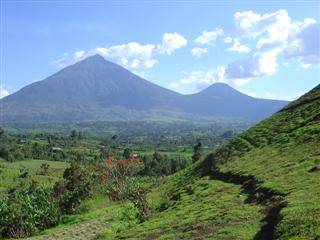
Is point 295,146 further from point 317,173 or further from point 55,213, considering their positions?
point 55,213

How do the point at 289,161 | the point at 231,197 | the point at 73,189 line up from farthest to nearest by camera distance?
the point at 73,189, the point at 289,161, the point at 231,197

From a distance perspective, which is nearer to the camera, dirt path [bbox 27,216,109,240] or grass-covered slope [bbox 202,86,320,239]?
grass-covered slope [bbox 202,86,320,239]

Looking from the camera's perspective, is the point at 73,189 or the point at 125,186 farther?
the point at 73,189

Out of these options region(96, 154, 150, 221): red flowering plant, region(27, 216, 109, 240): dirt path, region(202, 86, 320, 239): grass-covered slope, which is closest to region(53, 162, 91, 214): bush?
region(96, 154, 150, 221): red flowering plant

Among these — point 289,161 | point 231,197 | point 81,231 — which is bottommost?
point 81,231

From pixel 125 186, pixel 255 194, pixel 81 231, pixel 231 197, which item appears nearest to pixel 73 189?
pixel 125 186

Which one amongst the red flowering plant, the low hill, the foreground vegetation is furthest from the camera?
the red flowering plant

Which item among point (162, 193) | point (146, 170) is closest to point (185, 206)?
point (162, 193)

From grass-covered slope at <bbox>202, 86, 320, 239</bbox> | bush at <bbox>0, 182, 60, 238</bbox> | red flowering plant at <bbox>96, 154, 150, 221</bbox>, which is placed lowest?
bush at <bbox>0, 182, 60, 238</bbox>

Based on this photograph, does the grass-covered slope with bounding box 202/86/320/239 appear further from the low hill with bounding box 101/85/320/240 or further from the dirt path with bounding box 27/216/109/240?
the dirt path with bounding box 27/216/109/240

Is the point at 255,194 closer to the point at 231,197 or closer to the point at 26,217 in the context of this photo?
the point at 231,197

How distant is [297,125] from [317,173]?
1953 centimetres

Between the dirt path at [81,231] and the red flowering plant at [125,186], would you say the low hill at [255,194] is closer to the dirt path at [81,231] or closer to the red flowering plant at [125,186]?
the red flowering plant at [125,186]

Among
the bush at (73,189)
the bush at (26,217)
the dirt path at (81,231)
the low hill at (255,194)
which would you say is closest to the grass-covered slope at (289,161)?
the low hill at (255,194)
